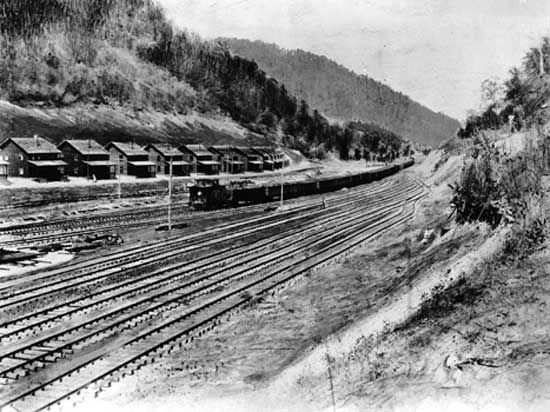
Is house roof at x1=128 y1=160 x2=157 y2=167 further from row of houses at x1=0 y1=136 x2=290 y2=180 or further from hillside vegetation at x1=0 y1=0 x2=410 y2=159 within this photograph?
hillside vegetation at x1=0 y1=0 x2=410 y2=159

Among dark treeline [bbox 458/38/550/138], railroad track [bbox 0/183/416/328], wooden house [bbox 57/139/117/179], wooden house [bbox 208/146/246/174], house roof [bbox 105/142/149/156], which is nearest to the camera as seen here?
railroad track [bbox 0/183/416/328]

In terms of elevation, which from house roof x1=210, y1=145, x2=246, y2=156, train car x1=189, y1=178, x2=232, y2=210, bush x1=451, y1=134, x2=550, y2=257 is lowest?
train car x1=189, y1=178, x2=232, y2=210

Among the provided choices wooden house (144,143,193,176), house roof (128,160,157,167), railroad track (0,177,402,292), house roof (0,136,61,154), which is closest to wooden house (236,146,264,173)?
wooden house (144,143,193,176)

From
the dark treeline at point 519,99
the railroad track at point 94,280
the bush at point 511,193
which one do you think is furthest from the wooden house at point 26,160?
the bush at point 511,193

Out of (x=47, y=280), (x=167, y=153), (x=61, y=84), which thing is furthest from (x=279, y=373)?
(x=61, y=84)

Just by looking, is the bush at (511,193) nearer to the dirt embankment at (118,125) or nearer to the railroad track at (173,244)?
the railroad track at (173,244)

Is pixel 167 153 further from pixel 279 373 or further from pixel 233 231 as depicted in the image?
pixel 279 373

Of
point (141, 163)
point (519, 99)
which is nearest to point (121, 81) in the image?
point (141, 163)
